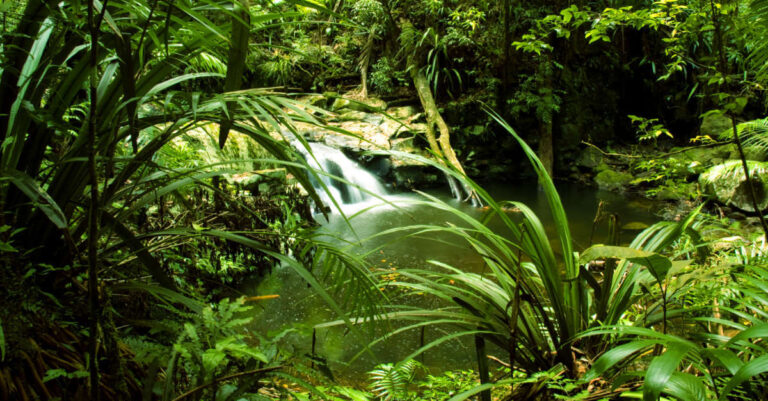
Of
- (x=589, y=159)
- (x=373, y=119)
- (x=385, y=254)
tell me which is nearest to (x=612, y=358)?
(x=385, y=254)

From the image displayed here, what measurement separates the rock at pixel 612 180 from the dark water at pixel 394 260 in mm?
211

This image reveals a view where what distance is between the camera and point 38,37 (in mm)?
742

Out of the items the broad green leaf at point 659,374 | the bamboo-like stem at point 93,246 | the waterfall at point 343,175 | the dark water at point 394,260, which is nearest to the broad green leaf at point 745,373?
the broad green leaf at point 659,374

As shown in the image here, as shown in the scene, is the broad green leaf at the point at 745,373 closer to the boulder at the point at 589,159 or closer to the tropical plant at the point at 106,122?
the tropical plant at the point at 106,122

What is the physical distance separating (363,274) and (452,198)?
577cm

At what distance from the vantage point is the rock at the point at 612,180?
22.3 ft

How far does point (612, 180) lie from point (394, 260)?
517 cm

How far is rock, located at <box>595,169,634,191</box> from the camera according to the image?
6789 millimetres

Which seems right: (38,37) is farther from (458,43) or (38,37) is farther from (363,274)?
(458,43)

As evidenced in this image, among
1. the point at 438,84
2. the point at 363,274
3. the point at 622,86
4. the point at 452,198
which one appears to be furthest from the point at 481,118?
the point at 363,274

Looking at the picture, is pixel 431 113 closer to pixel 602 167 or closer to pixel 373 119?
pixel 373 119

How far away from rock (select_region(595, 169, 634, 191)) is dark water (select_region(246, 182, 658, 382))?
0.69 ft

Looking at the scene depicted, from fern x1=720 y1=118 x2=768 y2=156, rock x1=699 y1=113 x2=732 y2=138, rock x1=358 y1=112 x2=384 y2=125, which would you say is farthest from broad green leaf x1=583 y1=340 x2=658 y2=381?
rock x1=699 y1=113 x2=732 y2=138

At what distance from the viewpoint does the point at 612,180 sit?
6.95 metres
